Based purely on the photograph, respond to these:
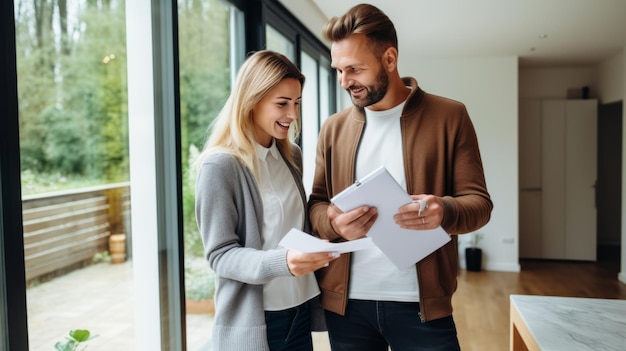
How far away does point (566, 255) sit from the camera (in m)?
6.94

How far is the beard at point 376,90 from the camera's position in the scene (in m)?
1.48

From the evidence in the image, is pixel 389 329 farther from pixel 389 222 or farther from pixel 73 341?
pixel 73 341

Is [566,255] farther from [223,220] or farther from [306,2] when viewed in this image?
[223,220]

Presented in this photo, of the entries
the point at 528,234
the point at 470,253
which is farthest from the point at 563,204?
the point at 470,253

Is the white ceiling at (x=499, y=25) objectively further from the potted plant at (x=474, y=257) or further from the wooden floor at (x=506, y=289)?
the wooden floor at (x=506, y=289)

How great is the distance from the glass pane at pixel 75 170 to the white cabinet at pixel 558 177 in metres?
6.16

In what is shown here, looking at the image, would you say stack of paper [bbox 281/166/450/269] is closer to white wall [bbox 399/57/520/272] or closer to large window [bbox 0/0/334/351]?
large window [bbox 0/0/334/351]

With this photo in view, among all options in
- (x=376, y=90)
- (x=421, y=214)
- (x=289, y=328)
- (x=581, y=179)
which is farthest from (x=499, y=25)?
(x=289, y=328)

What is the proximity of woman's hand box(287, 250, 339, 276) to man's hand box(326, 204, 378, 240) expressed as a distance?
0.26ft

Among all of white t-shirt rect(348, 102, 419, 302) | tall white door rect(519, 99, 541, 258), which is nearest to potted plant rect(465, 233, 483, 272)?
tall white door rect(519, 99, 541, 258)

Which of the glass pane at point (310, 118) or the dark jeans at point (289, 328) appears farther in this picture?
the glass pane at point (310, 118)

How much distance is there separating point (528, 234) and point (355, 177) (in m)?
6.28

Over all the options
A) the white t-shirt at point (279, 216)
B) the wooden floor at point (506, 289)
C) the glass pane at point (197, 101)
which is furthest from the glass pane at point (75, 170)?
the wooden floor at point (506, 289)

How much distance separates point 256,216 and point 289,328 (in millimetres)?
337
